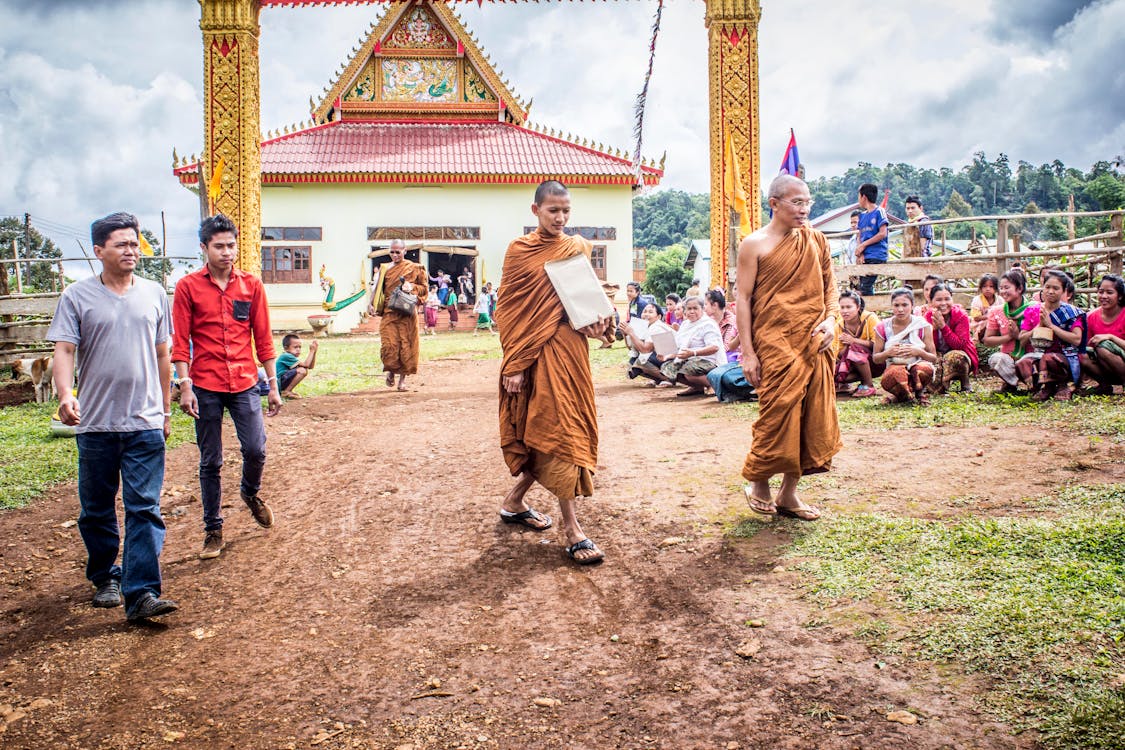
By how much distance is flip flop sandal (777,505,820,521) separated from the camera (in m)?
4.43

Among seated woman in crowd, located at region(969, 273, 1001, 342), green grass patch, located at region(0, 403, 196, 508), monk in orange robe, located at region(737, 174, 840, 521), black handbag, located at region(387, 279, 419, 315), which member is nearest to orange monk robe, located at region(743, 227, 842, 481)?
monk in orange robe, located at region(737, 174, 840, 521)

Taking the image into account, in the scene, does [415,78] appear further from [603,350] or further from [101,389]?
[101,389]

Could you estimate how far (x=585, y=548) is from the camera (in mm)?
4129

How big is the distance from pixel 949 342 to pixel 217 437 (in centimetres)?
632

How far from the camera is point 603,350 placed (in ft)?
51.3

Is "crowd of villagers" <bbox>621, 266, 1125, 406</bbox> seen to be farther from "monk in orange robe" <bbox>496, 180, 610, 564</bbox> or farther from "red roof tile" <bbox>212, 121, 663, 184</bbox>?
"red roof tile" <bbox>212, 121, 663, 184</bbox>

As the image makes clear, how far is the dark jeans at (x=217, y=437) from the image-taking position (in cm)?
454

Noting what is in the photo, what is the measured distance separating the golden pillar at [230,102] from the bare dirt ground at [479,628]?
606cm

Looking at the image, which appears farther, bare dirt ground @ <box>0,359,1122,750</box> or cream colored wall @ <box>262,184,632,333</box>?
cream colored wall @ <box>262,184,632,333</box>

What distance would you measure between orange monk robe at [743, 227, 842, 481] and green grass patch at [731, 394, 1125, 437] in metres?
2.46

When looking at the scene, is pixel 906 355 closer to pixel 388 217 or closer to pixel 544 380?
pixel 544 380

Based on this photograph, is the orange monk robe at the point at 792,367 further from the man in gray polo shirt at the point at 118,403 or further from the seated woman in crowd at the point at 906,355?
the seated woman in crowd at the point at 906,355

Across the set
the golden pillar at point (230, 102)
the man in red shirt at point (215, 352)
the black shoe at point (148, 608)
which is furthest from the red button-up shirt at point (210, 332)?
the golden pillar at point (230, 102)

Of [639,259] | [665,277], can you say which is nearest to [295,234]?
[639,259]
